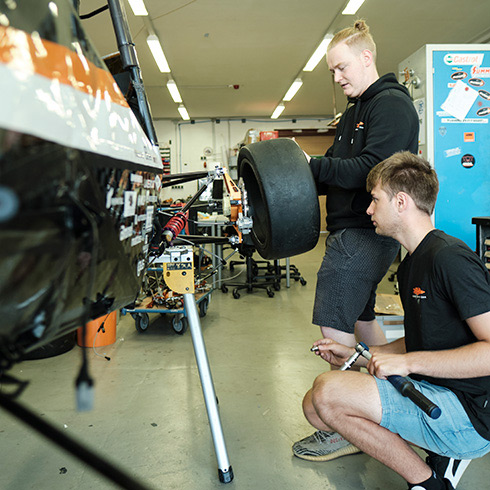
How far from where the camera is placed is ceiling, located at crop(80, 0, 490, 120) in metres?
4.65

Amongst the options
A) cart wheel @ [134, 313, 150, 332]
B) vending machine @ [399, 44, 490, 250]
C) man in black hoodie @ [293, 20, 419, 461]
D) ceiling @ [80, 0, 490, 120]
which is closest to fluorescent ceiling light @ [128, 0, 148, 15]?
ceiling @ [80, 0, 490, 120]

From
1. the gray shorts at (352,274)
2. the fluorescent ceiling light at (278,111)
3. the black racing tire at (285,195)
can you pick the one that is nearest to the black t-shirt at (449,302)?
the gray shorts at (352,274)

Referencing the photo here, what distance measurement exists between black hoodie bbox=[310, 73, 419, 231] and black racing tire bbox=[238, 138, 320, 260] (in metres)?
0.25

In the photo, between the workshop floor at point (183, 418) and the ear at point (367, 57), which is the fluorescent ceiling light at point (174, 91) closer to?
the workshop floor at point (183, 418)

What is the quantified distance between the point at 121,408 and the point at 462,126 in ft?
9.08

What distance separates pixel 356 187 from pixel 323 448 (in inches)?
37.9

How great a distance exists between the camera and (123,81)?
0.99m

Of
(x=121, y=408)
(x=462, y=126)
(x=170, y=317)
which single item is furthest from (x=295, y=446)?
(x=462, y=126)

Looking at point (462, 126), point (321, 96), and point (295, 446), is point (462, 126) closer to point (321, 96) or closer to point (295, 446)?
point (295, 446)

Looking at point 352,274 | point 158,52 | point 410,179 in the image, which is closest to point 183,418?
point 352,274

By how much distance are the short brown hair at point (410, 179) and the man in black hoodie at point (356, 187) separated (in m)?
0.12

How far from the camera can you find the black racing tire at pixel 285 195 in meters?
1.12

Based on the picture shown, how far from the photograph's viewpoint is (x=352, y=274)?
4.96 ft

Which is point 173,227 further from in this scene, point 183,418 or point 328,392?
point 183,418
